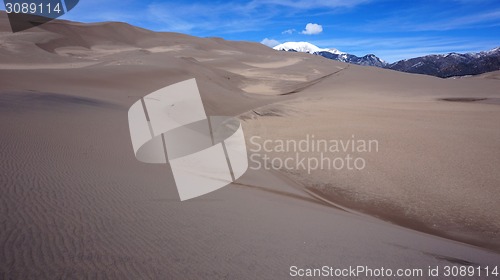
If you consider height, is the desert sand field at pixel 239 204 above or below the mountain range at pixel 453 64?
below

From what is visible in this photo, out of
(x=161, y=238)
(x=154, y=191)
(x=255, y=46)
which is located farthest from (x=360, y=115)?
(x=255, y=46)

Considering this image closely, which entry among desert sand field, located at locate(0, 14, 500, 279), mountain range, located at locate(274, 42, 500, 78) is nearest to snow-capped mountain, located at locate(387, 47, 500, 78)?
mountain range, located at locate(274, 42, 500, 78)

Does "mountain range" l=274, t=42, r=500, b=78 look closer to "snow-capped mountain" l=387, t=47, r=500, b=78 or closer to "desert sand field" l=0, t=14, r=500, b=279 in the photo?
"snow-capped mountain" l=387, t=47, r=500, b=78

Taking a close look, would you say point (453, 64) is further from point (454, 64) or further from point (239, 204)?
point (239, 204)

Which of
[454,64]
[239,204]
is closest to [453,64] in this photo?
[454,64]

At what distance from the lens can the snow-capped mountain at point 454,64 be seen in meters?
158

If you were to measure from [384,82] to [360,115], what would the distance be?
61.2ft

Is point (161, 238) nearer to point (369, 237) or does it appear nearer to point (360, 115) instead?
point (369, 237)

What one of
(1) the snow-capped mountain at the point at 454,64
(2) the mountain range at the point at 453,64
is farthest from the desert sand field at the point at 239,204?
(1) the snow-capped mountain at the point at 454,64

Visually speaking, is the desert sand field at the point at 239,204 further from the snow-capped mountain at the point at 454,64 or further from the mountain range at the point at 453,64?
the snow-capped mountain at the point at 454,64

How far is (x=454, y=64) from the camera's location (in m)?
172

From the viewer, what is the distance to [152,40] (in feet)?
200

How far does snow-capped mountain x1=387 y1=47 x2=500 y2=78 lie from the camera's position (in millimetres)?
157500

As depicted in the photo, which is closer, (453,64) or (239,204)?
(239,204)
